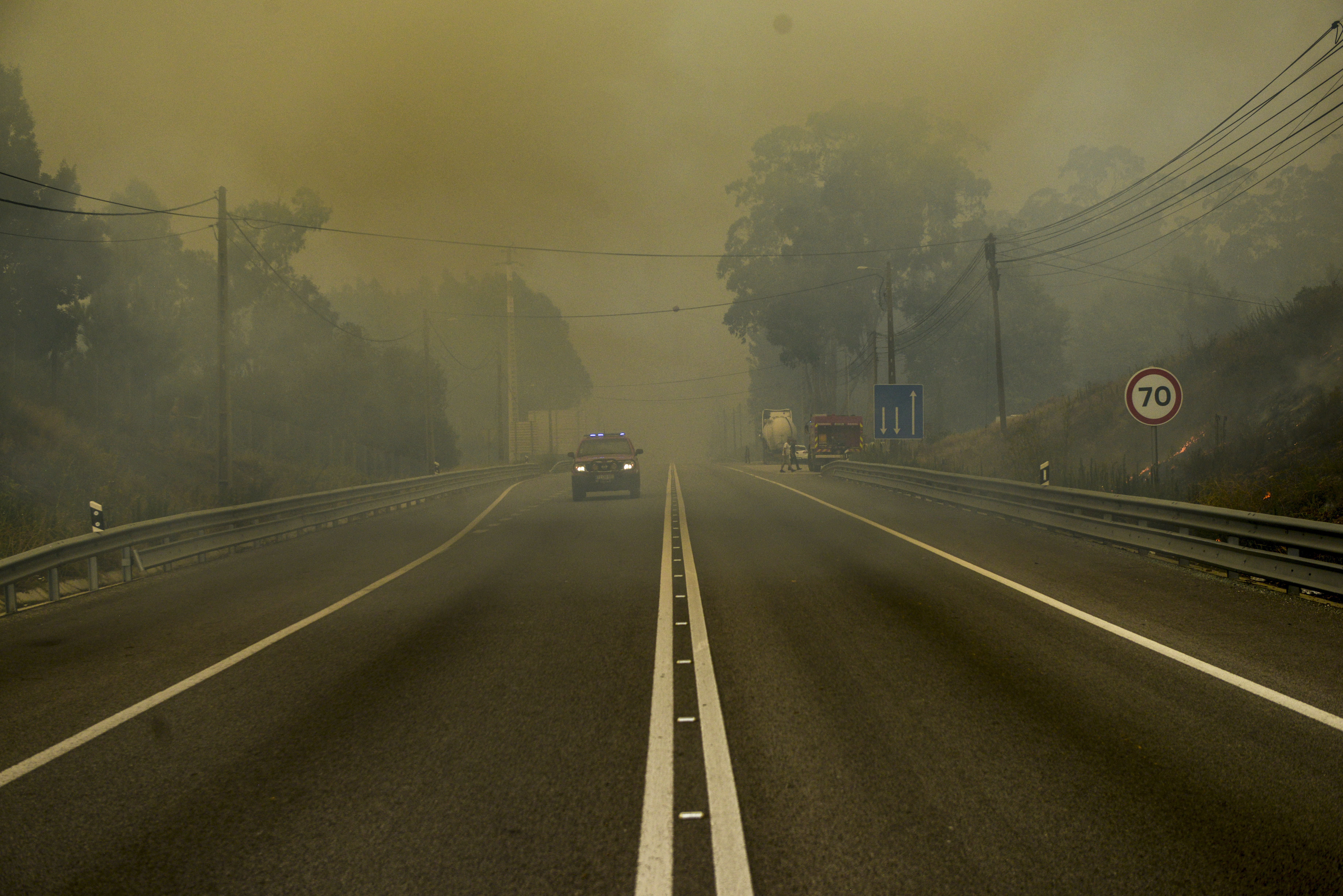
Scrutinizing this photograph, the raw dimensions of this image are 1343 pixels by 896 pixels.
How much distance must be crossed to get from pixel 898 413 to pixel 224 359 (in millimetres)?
21278

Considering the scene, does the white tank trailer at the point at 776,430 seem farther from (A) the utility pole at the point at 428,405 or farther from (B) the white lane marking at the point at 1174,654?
(B) the white lane marking at the point at 1174,654

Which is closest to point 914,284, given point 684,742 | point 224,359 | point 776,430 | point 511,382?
point 776,430

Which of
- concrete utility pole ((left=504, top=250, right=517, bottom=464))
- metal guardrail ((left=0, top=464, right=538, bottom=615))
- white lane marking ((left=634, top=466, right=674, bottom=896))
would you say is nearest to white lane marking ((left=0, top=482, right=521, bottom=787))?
white lane marking ((left=634, top=466, right=674, bottom=896))

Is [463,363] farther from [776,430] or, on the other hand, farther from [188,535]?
[188,535]

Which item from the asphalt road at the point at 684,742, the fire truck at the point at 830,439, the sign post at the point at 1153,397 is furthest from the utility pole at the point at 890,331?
the asphalt road at the point at 684,742

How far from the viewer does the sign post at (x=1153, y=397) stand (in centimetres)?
1381

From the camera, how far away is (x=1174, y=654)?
278 inches

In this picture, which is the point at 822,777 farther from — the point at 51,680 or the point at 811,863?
the point at 51,680

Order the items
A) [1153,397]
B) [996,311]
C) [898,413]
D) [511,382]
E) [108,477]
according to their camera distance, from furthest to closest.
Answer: [511,382] → [996,311] → [898,413] → [108,477] → [1153,397]

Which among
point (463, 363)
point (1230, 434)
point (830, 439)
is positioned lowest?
point (1230, 434)

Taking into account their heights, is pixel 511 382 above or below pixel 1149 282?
below

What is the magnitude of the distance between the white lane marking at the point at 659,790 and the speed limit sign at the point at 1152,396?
9.72 metres

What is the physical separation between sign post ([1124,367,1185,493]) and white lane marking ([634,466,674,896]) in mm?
9701

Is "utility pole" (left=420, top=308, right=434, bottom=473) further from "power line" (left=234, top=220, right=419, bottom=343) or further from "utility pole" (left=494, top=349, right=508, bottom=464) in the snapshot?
"power line" (left=234, top=220, right=419, bottom=343)
